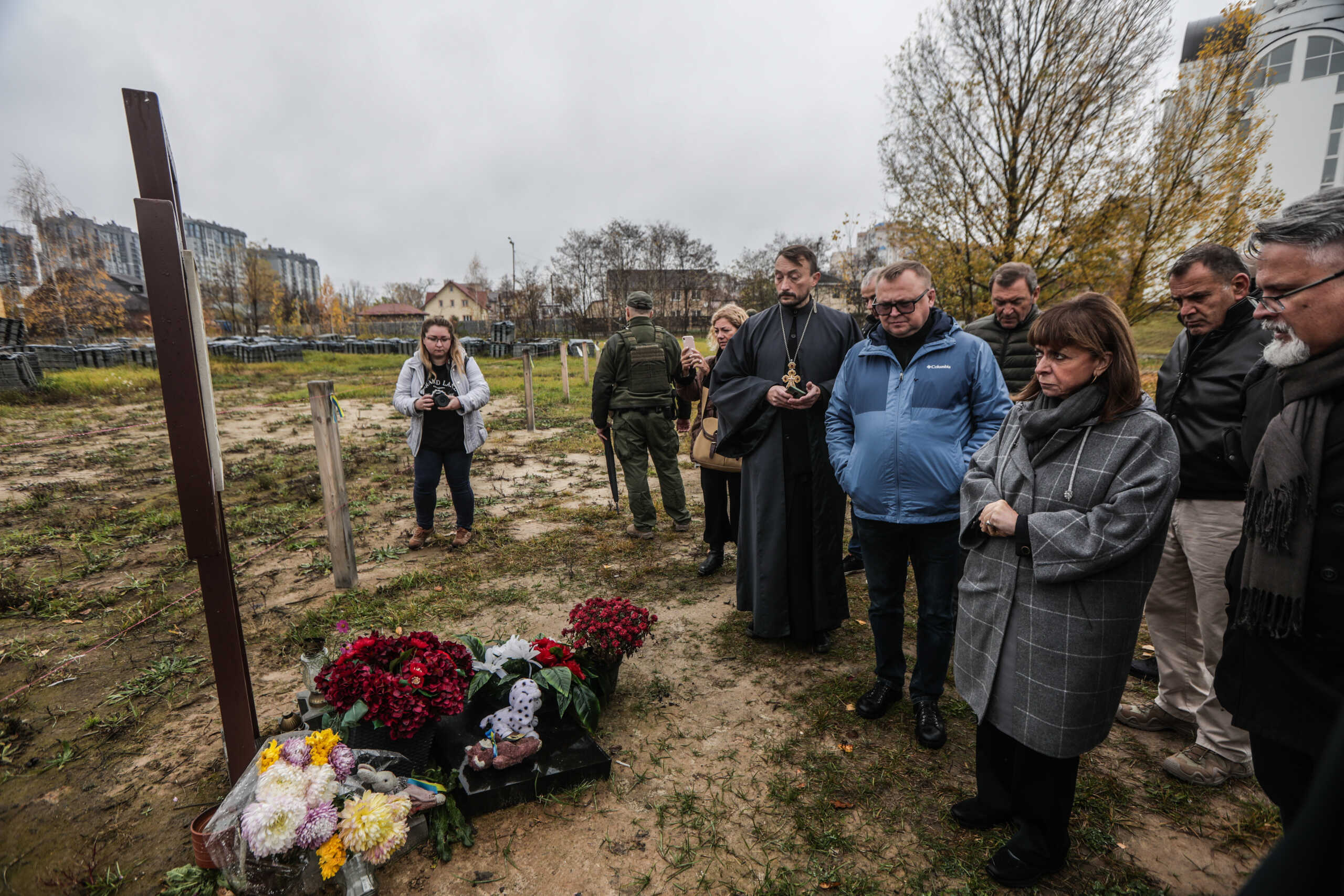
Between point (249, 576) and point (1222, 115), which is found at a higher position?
point (1222, 115)

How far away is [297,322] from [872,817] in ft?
210

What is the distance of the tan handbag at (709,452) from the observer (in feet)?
16.3

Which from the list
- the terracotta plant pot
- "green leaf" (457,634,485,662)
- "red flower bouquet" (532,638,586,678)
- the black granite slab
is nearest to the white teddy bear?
the black granite slab

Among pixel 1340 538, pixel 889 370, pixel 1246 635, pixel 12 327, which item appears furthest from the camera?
Result: pixel 12 327

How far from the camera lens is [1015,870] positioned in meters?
2.23

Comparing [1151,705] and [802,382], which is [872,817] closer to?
[1151,705]

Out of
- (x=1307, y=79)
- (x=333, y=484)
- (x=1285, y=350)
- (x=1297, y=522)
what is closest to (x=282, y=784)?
(x=333, y=484)

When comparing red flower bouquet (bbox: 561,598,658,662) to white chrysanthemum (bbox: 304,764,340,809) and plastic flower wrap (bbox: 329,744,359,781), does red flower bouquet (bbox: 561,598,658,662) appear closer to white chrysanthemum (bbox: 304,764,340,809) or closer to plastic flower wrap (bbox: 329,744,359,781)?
plastic flower wrap (bbox: 329,744,359,781)

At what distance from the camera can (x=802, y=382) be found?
379 centimetres

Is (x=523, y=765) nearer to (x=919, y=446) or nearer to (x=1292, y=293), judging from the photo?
(x=919, y=446)

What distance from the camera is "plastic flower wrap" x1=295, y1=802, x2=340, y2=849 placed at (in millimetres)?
2104

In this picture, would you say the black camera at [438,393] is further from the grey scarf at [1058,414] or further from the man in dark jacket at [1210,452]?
the man in dark jacket at [1210,452]

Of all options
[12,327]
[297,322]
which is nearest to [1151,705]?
[12,327]

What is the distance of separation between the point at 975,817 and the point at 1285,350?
1.97 m
